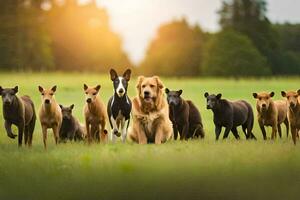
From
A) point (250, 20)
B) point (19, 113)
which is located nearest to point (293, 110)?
point (250, 20)

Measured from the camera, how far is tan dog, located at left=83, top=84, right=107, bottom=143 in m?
7.55

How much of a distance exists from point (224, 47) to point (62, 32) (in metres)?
1.05

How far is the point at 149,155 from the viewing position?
745cm

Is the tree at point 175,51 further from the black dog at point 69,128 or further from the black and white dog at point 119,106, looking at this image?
the black dog at point 69,128

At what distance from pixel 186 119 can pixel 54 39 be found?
1.03 meters

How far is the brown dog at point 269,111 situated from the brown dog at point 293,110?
0.18 ft

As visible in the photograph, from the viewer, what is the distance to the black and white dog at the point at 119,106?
7496mm

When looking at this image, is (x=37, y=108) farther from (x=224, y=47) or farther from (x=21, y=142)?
(x=224, y=47)

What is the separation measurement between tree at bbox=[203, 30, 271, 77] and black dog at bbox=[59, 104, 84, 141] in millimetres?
916

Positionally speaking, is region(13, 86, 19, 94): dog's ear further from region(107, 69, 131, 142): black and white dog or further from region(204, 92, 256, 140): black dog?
region(204, 92, 256, 140): black dog

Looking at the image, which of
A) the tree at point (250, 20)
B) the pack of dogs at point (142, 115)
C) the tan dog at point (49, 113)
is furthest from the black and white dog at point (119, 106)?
the tree at point (250, 20)

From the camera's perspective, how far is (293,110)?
7.68 metres

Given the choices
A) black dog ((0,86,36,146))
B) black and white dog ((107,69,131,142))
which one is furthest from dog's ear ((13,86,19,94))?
black and white dog ((107,69,131,142))

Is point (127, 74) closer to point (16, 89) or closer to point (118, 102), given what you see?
point (118, 102)
